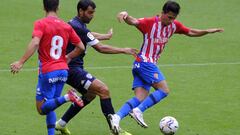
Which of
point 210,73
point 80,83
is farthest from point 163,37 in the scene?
point 210,73

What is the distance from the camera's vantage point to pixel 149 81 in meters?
11.1

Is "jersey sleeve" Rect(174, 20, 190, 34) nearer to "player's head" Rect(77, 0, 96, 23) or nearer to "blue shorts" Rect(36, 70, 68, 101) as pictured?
"player's head" Rect(77, 0, 96, 23)

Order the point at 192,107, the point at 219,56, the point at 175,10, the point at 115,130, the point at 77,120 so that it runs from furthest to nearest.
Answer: the point at 219,56, the point at 192,107, the point at 77,120, the point at 175,10, the point at 115,130

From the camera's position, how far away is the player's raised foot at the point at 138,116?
1067 cm

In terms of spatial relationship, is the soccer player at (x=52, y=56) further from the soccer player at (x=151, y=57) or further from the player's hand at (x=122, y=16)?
the soccer player at (x=151, y=57)

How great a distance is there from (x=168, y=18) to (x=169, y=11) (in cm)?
15

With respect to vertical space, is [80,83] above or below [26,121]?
above

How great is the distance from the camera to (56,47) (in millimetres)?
9703

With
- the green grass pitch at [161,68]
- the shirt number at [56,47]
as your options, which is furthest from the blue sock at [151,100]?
the shirt number at [56,47]

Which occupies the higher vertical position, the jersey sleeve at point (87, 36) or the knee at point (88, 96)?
the jersey sleeve at point (87, 36)

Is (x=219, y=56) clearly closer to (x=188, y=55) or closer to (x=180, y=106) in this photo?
(x=188, y=55)

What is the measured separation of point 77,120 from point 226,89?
378 centimetres

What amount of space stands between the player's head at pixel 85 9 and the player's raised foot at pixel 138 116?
1576 mm

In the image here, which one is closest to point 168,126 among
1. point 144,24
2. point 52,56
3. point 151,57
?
point 151,57
